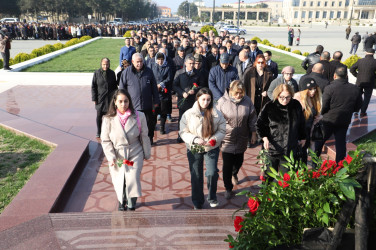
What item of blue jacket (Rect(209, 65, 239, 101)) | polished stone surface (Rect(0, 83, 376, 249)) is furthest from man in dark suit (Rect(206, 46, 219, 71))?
blue jacket (Rect(209, 65, 239, 101))

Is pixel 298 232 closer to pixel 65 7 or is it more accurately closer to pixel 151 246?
pixel 151 246

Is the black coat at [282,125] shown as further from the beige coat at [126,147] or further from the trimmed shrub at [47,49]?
the trimmed shrub at [47,49]

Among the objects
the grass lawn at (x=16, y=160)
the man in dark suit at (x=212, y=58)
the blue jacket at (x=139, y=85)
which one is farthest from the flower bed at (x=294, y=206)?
the man in dark suit at (x=212, y=58)

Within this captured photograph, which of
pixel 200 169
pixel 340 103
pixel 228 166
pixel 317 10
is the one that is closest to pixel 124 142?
pixel 200 169

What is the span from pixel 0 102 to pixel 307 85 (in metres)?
8.39

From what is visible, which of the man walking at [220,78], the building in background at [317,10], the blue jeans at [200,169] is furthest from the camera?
the building in background at [317,10]

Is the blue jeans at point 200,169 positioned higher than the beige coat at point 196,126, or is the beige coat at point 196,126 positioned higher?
the beige coat at point 196,126

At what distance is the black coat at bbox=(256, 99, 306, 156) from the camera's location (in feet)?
11.6

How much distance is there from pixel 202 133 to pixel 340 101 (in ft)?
7.67

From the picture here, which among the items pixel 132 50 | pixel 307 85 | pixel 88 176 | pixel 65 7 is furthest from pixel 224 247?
pixel 65 7

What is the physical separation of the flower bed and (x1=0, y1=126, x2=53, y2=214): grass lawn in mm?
3231

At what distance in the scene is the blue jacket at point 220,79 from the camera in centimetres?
579

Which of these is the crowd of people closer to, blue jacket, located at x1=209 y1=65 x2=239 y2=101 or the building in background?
blue jacket, located at x1=209 y1=65 x2=239 y2=101

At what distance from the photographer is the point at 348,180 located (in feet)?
5.57
